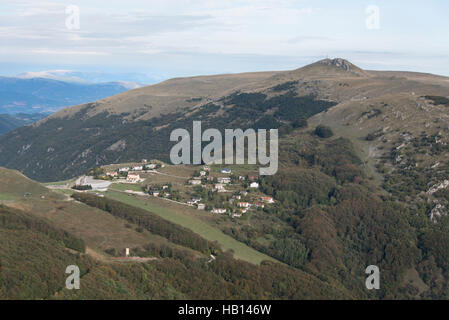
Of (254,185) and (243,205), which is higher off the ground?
(254,185)

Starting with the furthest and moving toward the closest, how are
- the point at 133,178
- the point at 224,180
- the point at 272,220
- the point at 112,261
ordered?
the point at 224,180 < the point at 133,178 < the point at 272,220 < the point at 112,261

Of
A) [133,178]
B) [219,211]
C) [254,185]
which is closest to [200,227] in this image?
[219,211]

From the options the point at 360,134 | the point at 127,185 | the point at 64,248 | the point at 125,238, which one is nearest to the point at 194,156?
the point at 360,134

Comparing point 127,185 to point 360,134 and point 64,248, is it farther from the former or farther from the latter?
point 360,134

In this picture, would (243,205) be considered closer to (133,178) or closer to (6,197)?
(133,178)

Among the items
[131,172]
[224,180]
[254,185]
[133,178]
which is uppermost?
[131,172]

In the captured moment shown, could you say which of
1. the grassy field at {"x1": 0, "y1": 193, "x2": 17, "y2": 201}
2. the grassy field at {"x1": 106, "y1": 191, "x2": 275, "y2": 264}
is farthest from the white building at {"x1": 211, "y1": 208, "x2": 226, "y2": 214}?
the grassy field at {"x1": 0, "y1": 193, "x2": 17, "y2": 201}

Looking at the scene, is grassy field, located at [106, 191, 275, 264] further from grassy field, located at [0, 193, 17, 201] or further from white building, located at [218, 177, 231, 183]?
white building, located at [218, 177, 231, 183]

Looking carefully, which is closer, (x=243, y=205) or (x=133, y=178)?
(x=243, y=205)
